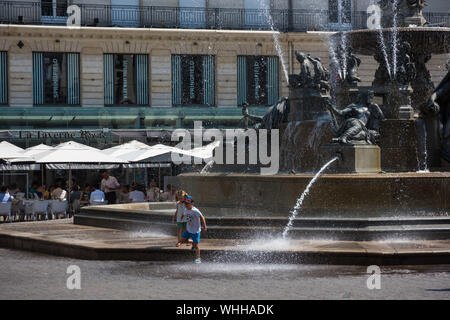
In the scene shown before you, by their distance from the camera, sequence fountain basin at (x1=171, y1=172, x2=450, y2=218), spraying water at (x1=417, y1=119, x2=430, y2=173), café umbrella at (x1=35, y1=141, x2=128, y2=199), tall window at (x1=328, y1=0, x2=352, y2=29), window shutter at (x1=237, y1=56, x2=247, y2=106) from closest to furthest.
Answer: fountain basin at (x1=171, y1=172, x2=450, y2=218)
spraying water at (x1=417, y1=119, x2=430, y2=173)
café umbrella at (x1=35, y1=141, x2=128, y2=199)
window shutter at (x1=237, y1=56, x2=247, y2=106)
tall window at (x1=328, y1=0, x2=352, y2=29)

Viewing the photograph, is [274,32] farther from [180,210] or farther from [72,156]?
[180,210]

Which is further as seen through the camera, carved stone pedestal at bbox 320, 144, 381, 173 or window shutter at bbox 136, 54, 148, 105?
window shutter at bbox 136, 54, 148, 105

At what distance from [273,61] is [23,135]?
10546 mm

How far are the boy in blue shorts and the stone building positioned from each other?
20625 mm

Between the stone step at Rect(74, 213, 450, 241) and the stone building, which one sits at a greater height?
the stone building

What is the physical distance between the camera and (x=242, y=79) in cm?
3534

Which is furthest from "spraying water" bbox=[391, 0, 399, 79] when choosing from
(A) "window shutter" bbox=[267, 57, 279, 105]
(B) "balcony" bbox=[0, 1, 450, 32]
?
(A) "window shutter" bbox=[267, 57, 279, 105]

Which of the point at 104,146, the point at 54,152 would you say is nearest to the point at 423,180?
the point at 54,152

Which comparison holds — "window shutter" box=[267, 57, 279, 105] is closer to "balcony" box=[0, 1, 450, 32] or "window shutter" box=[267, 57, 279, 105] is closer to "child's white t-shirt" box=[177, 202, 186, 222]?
"balcony" box=[0, 1, 450, 32]

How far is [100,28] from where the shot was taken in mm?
33156

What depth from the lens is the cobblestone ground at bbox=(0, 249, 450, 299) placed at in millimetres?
8852

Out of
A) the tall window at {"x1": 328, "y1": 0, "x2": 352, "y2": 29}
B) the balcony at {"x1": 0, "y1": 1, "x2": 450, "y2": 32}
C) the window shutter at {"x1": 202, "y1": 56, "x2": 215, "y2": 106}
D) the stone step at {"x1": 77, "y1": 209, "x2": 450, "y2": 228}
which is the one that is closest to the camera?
the stone step at {"x1": 77, "y1": 209, "x2": 450, "y2": 228}

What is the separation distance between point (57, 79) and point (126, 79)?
2657mm

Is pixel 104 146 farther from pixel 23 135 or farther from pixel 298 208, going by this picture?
pixel 298 208
